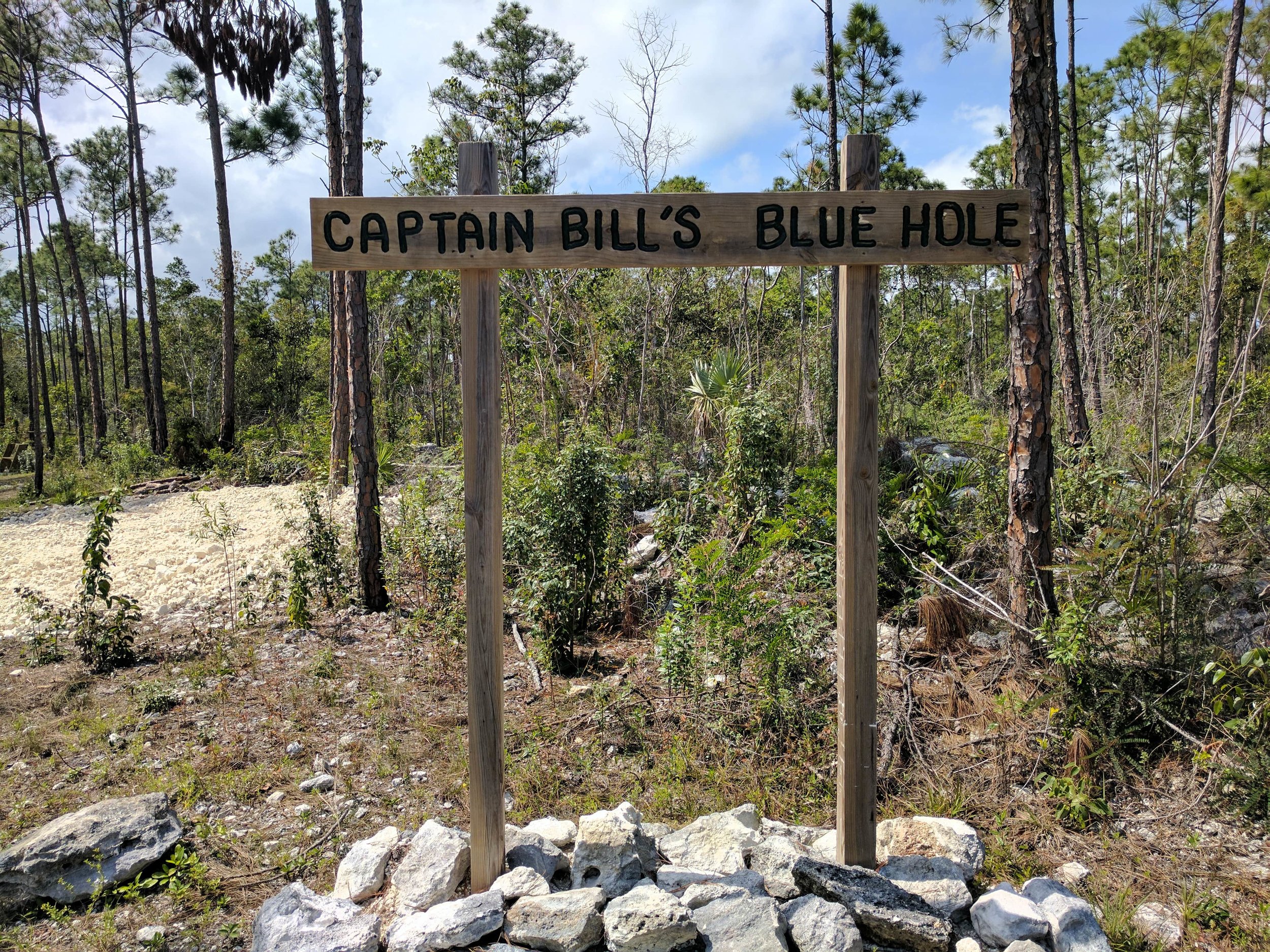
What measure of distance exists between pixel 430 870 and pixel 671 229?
2.43m

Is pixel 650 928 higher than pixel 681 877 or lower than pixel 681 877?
higher

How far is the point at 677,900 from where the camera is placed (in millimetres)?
2529

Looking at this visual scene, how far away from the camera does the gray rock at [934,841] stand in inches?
117

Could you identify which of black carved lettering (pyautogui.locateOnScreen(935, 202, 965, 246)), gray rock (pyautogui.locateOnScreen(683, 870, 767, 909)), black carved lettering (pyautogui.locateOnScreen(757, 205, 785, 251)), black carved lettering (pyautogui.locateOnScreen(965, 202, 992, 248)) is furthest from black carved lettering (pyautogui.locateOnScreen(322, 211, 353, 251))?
gray rock (pyautogui.locateOnScreen(683, 870, 767, 909))

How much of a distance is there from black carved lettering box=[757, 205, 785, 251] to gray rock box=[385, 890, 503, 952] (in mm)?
2389

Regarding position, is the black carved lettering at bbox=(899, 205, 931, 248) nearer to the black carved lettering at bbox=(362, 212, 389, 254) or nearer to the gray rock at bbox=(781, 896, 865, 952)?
the black carved lettering at bbox=(362, 212, 389, 254)

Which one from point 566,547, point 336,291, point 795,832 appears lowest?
point 795,832

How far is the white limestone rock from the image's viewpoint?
2781 mm

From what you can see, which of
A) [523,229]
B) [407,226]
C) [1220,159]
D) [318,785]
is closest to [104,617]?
[318,785]

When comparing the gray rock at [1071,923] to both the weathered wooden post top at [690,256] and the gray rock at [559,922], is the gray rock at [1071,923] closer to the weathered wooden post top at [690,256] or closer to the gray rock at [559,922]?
the weathered wooden post top at [690,256]

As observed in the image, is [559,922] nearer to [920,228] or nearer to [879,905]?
[879,905]

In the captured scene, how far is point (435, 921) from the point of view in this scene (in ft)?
8.43

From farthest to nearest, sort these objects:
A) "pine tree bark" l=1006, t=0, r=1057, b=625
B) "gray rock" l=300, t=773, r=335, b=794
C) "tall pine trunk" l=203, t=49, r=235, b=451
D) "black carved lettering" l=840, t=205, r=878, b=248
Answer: "tall pine trunk" l=203, t=49, r=235, b=451 < "pine tree bark" l=1006, t=0, r=1057, b=625 < "gray rock" l=300, t=773, r=335, b=794 < "black carved lettering" l=840, t=205, r=878, b=248

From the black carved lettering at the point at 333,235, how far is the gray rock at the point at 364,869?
225 cm
